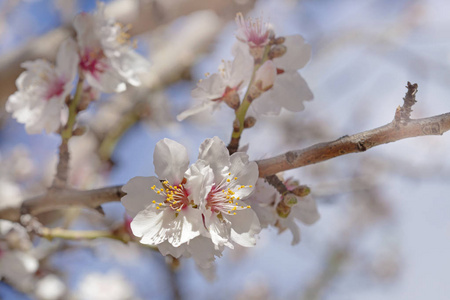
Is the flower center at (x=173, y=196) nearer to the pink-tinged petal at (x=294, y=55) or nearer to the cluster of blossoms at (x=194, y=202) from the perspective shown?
the cluster of blossoms at (x=194, y=202)

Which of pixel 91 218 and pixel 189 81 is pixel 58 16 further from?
pixel 91 218

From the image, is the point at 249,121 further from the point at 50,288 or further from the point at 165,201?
the point at 50,288

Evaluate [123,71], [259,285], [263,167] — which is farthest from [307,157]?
[259,285]

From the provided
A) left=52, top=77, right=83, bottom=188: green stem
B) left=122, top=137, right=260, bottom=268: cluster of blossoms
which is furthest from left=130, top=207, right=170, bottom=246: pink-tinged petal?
left=52, top=77, right=83, bottom=188: green stem

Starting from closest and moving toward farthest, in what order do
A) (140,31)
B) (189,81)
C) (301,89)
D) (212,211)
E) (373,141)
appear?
(373,141)
(212,211)
(301,89)
(140,31)
(189,81)

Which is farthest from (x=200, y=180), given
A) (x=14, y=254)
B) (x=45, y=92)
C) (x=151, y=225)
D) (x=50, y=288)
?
(x=50, y=288)

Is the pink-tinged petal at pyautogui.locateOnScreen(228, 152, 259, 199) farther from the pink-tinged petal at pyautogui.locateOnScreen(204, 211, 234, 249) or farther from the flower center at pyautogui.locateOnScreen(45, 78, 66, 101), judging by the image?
the flower center at pyautogui.locateOnScreen(45, 78, 66, 101)
